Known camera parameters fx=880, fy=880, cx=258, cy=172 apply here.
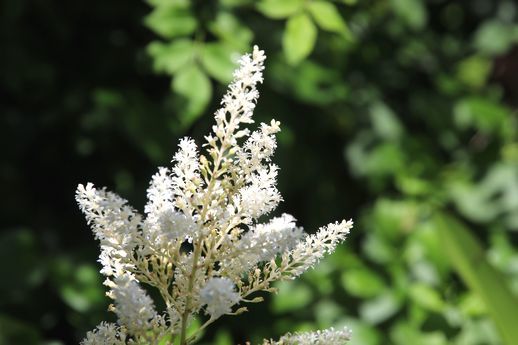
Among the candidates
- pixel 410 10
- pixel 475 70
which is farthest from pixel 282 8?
pixel 475 70

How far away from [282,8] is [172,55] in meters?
0.25

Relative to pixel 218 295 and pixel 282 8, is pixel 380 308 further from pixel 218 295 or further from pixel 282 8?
pixel 218 295

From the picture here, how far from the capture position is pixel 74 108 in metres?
2.38

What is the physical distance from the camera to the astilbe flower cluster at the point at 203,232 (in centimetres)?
76

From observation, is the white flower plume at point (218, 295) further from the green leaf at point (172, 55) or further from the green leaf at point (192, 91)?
the green leaf at point (172, 55)

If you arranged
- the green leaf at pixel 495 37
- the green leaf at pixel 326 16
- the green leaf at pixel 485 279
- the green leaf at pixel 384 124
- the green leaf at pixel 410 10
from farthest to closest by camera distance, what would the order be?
the green leaf at pixel 495 37, the green leaf at pixel 384 124, the green leaf at pixel 410 10, the green leaf at pixel 326 16, the green leaf at pixel 485 279

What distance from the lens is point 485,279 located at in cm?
150

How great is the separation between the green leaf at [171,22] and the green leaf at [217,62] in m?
0.06

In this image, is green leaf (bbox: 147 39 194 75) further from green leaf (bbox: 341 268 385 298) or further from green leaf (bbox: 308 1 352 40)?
green leaf (bbox: 341 268 385 298)

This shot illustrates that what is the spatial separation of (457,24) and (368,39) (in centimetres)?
53

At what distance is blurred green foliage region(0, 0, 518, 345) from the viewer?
6.35 ft

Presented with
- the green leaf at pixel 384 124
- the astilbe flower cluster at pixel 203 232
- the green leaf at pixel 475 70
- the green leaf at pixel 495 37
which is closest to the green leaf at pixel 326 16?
the green leaf at pixel 384 124

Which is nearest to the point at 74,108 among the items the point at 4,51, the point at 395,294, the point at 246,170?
the point at 4,51

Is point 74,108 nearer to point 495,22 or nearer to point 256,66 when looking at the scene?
point 495,22
